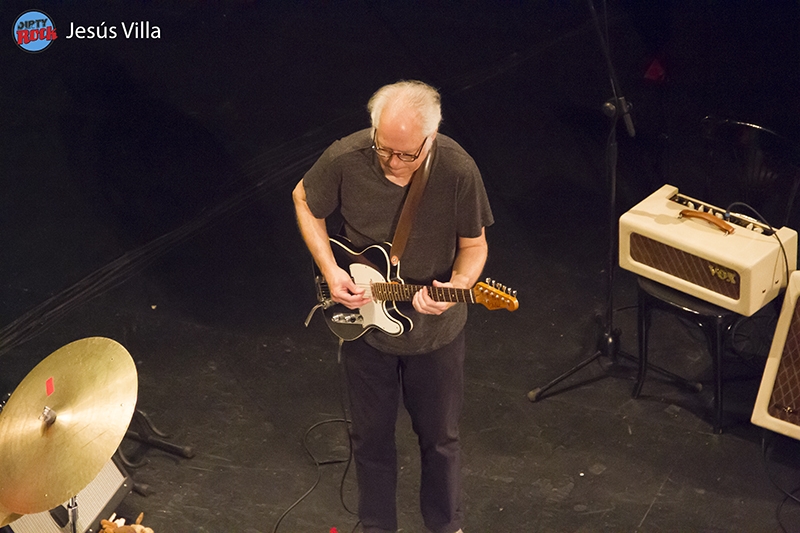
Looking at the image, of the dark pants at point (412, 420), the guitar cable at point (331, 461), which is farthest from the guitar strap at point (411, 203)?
the guitar cable at point (331, 461)

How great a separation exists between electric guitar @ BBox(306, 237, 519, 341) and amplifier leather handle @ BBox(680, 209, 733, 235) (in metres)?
1.26

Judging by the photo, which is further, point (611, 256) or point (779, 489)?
point (611, 256)

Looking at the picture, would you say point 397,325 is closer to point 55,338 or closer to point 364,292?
point 364,292

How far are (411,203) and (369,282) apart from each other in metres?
0.32

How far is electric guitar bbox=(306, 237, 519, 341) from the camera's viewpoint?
288 centimetres

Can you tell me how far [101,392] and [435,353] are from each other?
1.03 m

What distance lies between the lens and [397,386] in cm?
315

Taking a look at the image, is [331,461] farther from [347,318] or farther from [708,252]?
[708,252]

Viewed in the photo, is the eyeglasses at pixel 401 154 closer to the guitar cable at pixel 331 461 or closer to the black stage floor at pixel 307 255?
the guitar cable at pixel 331 461

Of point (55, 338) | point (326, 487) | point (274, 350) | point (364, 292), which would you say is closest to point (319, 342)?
point (274, 350)

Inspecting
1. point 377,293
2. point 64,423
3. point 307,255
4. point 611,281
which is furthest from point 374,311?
point 307,255

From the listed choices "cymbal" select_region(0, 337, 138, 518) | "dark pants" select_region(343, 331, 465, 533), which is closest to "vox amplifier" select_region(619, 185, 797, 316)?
"dark pants" select_region(343, 331, 465, 533)

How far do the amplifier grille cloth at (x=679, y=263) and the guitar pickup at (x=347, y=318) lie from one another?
134 cm

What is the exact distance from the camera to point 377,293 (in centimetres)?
300
